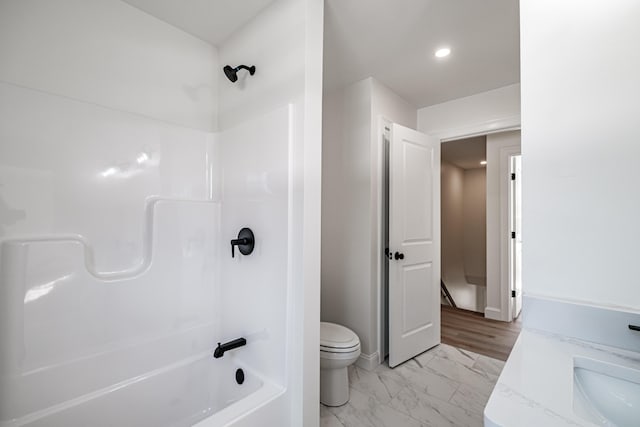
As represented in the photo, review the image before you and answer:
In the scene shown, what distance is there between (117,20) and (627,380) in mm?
2485

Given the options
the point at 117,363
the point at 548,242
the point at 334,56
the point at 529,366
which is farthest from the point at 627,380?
the point at 334,56

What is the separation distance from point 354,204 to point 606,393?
1851mm

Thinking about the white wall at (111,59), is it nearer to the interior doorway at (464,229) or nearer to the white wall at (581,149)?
the white wall at (581,149)

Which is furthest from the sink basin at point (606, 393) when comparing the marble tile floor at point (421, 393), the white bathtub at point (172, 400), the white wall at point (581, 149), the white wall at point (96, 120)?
the white wall at point (96, 120)

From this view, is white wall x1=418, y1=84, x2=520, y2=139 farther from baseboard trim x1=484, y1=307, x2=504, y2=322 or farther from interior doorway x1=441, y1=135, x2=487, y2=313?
baseboard trim x1=484, y1=307, x2=504, y2=322

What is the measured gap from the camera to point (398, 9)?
1.54 meters

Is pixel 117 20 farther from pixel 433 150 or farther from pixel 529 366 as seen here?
pixel 433 150

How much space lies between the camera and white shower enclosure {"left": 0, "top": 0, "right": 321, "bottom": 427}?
1.15 metres

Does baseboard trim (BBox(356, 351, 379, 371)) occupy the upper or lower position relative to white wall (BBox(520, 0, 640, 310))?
lower

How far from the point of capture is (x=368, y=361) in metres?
2.23

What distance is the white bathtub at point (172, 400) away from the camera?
1.13 meters

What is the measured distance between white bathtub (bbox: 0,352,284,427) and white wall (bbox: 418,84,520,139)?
2.68m

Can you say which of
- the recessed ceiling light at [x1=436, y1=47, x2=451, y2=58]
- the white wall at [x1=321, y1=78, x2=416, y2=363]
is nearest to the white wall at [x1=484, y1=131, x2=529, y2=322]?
the white wall at [x1=321, y1=78, x2=416, y2=363]

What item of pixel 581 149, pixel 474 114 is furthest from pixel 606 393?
pixel 474 114
